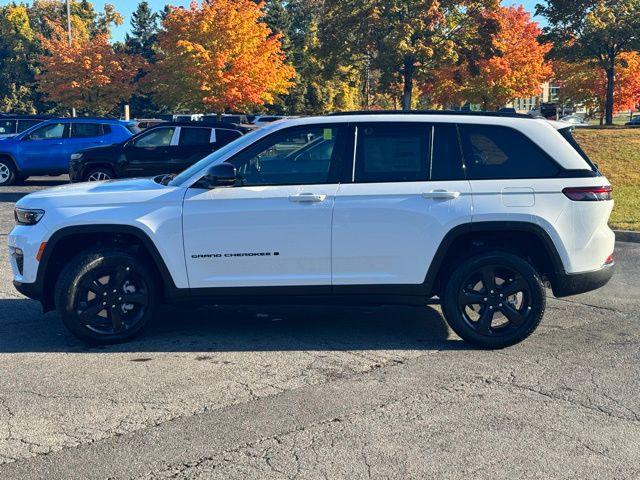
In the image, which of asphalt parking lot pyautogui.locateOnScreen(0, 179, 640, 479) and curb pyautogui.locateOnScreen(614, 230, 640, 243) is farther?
curb pyautogui.locateOnScreen(614, 230, 640, 243)

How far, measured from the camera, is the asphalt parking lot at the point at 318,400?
3850mm

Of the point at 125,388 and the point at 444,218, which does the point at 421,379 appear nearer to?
the point at 444,218

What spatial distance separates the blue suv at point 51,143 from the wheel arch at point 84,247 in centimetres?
1313

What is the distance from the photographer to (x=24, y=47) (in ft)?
202

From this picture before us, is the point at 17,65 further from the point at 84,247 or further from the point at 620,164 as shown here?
the point at 84,247

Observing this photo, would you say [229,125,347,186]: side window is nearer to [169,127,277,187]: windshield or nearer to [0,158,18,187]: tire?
[169,127,277,187]: windshield

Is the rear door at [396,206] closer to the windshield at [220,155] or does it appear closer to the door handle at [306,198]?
the door handle at [306,198]

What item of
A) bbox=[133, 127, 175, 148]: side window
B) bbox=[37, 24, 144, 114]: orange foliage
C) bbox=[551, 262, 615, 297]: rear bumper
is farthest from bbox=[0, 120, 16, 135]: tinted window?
bbox=[37, 24, 144, 114]: orange foliage

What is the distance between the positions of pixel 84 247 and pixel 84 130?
528 inches

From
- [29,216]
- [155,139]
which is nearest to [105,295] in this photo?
[29,216]

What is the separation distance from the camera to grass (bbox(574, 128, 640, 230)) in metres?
12.8

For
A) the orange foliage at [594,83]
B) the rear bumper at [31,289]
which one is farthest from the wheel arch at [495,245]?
the orange foliage at [594,83]

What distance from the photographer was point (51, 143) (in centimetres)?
1823

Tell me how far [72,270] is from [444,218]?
9.54 feet
